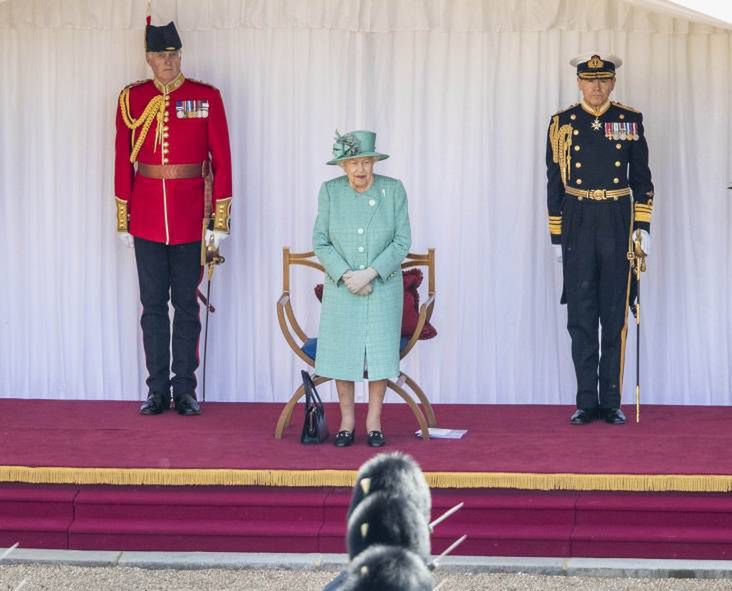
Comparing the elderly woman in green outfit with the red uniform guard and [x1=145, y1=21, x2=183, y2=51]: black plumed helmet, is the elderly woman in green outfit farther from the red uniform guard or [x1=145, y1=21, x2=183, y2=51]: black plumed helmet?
[x1=145, y1=21, x2=183, y2=51]: black plumed helmet

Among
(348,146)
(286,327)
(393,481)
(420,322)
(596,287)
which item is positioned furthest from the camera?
(596,287)

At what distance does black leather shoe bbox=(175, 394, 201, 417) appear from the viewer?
734 centimetres

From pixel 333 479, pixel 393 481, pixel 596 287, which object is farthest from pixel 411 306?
pixel 393 481

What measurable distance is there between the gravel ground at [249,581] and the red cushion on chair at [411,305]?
1.37 metres

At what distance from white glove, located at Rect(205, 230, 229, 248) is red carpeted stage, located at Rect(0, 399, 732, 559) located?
1118 millimetres

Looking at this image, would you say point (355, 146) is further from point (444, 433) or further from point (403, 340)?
point (444, 433)

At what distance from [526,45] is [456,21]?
1.16ft

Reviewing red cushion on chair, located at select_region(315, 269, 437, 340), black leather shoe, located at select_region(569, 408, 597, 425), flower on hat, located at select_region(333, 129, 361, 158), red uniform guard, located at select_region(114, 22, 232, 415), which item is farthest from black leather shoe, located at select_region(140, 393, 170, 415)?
black leather shoe, located at select_region(569, 408, 597, 425)

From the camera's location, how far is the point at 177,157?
7.32 meters

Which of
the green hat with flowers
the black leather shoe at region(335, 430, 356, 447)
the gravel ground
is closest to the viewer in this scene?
the gravel ground

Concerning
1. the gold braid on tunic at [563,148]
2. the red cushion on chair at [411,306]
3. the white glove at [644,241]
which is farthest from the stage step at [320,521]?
the gold braid on tunic at [563,148]

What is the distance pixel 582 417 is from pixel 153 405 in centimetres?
197

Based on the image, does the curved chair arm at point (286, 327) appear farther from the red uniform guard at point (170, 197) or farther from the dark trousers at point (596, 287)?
the dark trousers at point (596, 287)

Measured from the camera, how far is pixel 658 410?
24.5 ft
